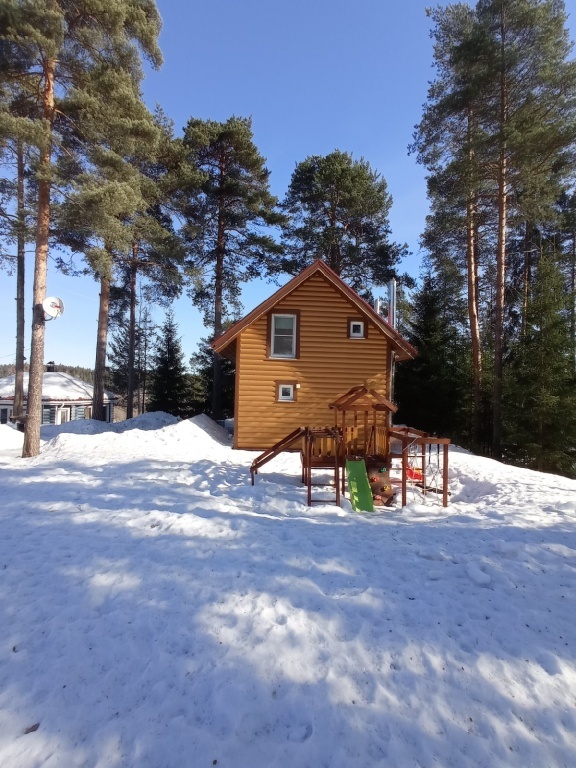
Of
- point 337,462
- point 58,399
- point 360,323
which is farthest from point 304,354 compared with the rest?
point 58,399

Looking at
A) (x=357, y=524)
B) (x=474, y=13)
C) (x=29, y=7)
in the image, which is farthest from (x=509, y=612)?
(x=474, y=13)

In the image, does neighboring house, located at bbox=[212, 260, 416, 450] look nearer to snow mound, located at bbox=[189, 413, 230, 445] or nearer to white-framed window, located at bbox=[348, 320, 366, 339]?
white-framed window, located at bbox=[348, 320, 366, 339]

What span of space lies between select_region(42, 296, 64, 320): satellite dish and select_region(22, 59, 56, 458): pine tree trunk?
132 millimetres

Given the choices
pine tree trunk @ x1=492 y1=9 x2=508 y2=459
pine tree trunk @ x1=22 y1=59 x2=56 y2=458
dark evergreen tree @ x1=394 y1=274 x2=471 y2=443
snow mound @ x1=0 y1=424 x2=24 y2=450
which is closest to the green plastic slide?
pine tree trunk @ x1=22 y1=59 x2=56 y2=458

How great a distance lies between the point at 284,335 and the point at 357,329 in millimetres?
2488

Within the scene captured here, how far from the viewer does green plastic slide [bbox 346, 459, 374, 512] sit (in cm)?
705

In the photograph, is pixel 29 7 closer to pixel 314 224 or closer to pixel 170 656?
pixel 170 656

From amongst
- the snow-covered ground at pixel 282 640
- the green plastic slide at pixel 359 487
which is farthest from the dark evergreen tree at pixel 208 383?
the snow-covered ground at pixel 282 640

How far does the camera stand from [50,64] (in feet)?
34.8

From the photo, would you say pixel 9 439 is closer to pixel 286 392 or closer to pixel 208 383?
pixel 286 392

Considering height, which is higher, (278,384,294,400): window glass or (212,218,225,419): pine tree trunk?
(212,218,225,419): pine tree trunk

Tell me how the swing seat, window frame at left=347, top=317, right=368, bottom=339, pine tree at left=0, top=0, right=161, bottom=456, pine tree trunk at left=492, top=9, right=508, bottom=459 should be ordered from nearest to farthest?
the swing seat
pine tree at left=0, top=0, right=161, bottom=456
window frame at left=347, top=317, right=368, bottom=339
pine tree trunk at left=492, top=9, right=508, bottom=459

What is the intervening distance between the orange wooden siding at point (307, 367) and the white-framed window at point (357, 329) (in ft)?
0.52

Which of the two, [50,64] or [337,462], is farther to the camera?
[50,64]
